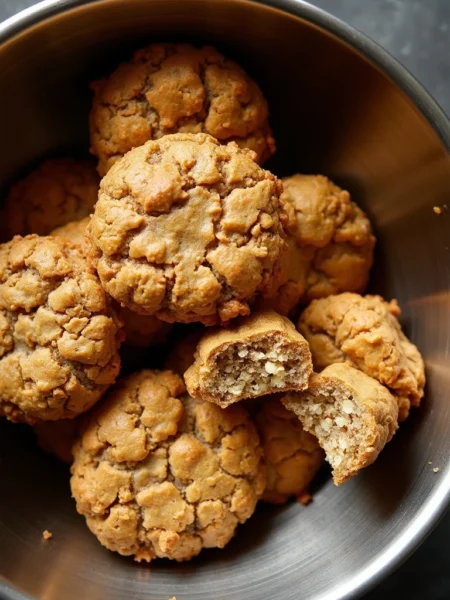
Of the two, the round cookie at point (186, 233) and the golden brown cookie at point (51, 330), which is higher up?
the round cookie at point (186, 233)

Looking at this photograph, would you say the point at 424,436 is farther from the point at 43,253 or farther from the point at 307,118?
the point at 43,253

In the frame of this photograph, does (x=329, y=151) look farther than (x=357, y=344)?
Yes

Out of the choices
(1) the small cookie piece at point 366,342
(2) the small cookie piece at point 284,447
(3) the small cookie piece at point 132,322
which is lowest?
(2) the small cookie piece at point 284,447

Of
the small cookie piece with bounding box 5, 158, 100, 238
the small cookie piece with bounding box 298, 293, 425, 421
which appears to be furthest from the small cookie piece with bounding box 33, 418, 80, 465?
the small cookie piece with bounding box 298, 293, 425, 421

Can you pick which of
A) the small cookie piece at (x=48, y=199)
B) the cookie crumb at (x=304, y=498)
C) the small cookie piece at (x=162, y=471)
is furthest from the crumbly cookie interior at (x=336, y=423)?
the small cookie piece at (x=48, y=199)

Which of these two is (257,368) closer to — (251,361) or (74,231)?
(251,361)

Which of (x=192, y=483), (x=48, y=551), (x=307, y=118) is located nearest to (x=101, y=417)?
(x=192, y=483)

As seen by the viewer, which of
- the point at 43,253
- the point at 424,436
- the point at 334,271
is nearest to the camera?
the point at 43,253

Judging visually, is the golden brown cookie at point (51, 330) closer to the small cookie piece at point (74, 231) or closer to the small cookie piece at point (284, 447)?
the small cookie piece at point (74, 231)

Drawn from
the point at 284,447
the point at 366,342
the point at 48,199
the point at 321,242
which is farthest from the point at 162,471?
the point at 48,199

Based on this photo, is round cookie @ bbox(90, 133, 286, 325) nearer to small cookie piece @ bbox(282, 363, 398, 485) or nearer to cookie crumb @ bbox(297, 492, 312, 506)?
small cookie piece @ bbox(282, 363, 398, 485)
